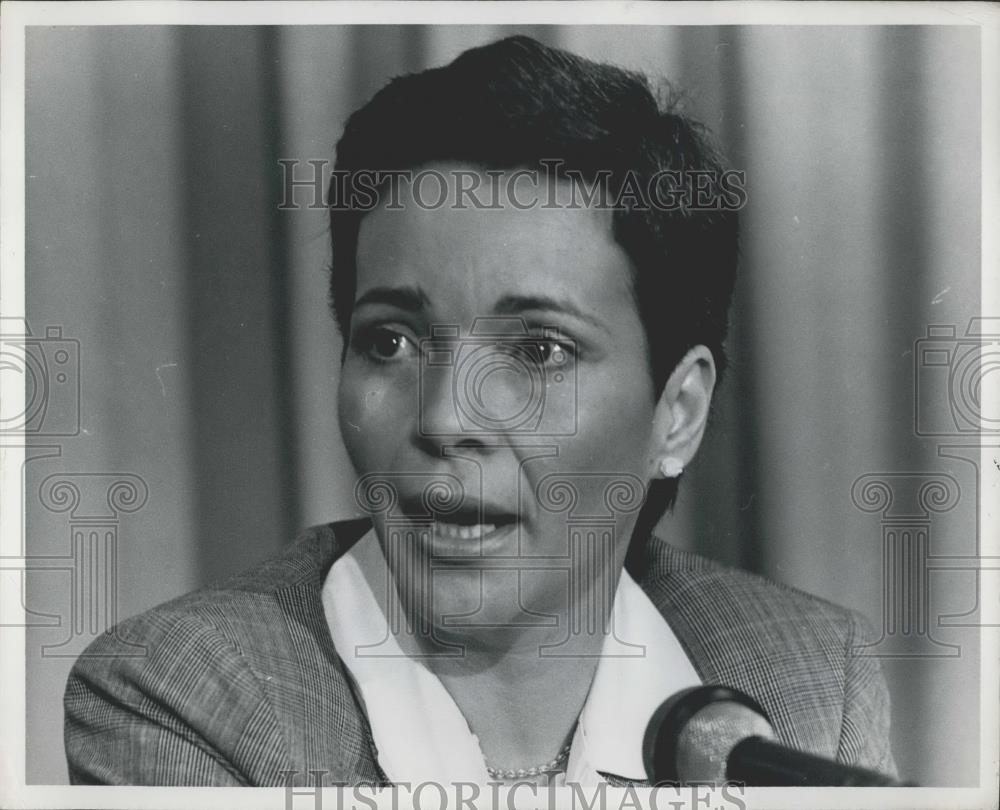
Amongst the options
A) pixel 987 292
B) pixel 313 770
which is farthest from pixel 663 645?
pixel 987 292

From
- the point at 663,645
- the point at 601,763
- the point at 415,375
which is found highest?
the point at 415,375

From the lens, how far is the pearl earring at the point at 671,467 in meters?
1.33

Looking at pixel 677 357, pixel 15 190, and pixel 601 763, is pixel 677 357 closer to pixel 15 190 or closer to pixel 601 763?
pixel 601 763

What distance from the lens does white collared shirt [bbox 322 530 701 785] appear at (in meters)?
1.30

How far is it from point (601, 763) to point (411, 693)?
25 centimetres

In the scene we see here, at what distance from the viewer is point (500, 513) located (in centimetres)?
130

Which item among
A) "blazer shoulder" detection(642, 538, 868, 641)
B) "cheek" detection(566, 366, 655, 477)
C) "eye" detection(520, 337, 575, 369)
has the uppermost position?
"eye" detection(520, 337, 575, 369)

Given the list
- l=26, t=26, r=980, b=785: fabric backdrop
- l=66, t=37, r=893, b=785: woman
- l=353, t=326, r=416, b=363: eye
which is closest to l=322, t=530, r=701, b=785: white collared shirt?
l=66, t=37, r=893, b=785: woman

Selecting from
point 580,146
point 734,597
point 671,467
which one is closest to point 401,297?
point 580,146

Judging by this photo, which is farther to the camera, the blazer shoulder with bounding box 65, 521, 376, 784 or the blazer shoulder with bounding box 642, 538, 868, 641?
the blazer shoulder with bounding box 642, 538, 868, 641

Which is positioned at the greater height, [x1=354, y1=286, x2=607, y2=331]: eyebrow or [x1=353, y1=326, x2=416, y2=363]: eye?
[x1=354, y1=286, x2=607, y2=331]: eyebrow

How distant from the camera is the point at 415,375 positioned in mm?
1279

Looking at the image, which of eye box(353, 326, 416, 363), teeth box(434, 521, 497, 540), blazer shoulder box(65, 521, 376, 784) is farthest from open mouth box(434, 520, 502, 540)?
eye box(353, 326, 416, 363)

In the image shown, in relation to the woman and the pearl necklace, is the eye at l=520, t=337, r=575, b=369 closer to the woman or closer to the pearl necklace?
the woman
